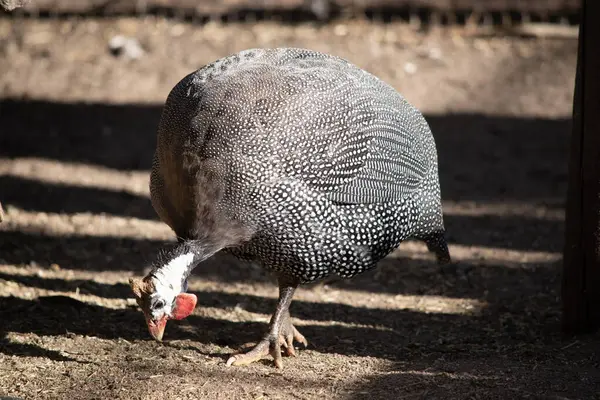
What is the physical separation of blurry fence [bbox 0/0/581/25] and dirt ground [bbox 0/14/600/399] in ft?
0.39

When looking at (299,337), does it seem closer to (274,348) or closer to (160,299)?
(274,348)

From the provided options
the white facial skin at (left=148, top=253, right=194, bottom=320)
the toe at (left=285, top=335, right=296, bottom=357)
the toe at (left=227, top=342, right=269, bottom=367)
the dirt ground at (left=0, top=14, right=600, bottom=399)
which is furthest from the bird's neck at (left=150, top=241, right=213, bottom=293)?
the toe at (left=285, top=335, right=296, bottom=357)

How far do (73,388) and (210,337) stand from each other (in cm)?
85

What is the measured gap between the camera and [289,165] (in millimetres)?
3818

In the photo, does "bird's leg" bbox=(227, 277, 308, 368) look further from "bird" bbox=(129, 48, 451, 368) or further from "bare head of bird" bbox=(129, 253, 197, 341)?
"bare head of bird" bbox=(129, 253, 197, 341)

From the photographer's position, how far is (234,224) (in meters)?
3.84

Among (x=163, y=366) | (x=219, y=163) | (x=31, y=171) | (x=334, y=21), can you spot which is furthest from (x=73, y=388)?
(x=334, y=21)

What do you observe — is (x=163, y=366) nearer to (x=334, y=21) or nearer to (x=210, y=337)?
(x=210, y=337)

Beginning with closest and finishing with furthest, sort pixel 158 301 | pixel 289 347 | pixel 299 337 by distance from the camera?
pixel 158 301, pixel 289 347, pixel 299 337

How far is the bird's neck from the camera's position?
3682mm

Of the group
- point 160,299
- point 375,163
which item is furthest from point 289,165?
point 160,299

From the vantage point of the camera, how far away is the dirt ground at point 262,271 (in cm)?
401

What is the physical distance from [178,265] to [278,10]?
17.1 feet

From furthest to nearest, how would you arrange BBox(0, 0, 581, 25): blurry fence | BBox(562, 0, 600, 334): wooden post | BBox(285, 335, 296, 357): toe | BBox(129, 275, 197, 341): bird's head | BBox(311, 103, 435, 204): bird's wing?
BBox(0, 0, 581, 25): blurry fence
BBox(285, 335, 296, 357): toe
BBox(562, 0, 600, 334): wooden post
BBox(311, 103, 435, 204): bird's wing
BBox(129, 275, 197, 341): bird's head
